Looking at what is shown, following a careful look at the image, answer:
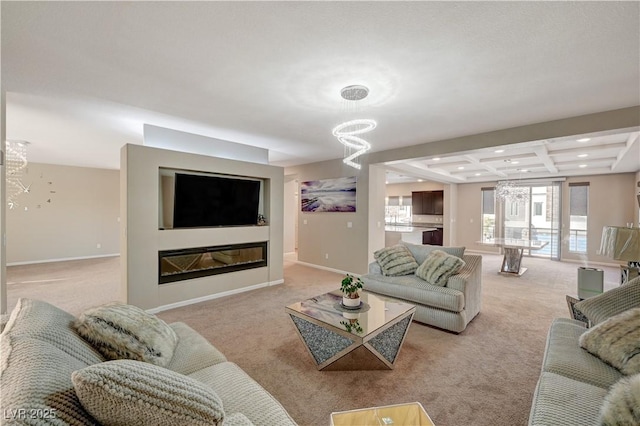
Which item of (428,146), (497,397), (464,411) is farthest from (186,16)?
(428,146)

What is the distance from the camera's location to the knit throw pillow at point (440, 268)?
345cm

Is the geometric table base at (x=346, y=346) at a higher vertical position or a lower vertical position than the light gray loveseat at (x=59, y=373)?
lower

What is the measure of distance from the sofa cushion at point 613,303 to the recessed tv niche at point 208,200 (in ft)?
14.5

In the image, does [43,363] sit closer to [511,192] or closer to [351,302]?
[351,302]

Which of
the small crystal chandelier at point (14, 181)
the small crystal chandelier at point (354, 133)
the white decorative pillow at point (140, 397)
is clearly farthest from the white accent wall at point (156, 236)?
the small crystal chandelier at point (14, 181)

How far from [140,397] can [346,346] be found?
5.86 ft

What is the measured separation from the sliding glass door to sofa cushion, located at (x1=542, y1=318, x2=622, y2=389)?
7.64 meters

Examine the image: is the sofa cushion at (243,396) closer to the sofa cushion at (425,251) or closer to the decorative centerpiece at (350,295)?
the decorative centerpiece at (350,295)

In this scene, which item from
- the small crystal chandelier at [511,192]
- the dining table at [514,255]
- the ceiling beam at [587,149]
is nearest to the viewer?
the ceiling beam at [587,149]

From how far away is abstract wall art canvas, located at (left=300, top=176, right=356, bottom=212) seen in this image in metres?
6.06

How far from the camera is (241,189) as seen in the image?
189 inches

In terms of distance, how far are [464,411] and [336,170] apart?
16.4 ft

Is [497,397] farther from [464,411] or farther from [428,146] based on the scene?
[428,146]

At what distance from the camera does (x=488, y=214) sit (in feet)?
31.1
